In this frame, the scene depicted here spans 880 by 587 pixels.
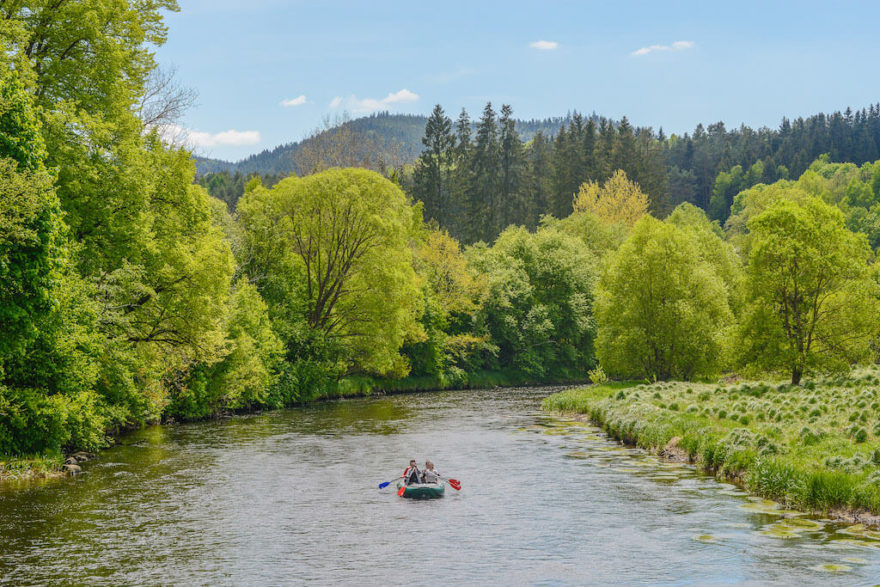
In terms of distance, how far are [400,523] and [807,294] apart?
1192 inches

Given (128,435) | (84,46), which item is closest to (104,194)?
(84,46)

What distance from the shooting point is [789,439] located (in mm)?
28922

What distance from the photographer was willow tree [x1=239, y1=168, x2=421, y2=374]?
211 ft

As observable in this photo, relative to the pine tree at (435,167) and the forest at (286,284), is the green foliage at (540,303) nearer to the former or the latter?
the forest at (286,284)

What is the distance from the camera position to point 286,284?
63.0 metres

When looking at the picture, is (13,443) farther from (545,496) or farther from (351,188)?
(351,188)

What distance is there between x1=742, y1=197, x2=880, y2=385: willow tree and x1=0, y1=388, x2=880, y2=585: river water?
12578mm

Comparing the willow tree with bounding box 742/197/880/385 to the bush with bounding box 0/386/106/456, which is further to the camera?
the willow tree with bounding box 742/197/880/385

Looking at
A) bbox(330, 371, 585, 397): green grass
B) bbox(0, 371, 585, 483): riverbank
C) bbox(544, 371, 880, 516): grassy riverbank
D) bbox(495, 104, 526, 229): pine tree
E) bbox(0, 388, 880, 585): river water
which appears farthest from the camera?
bbox(495, 104, 526, 229): pine tree

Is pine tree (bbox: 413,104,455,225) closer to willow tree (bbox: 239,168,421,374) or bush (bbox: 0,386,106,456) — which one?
willow tree (bbox: 239,168,421,374)

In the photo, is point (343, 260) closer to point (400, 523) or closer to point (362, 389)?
point (362, 389)

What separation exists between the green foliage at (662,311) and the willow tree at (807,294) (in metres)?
8.82

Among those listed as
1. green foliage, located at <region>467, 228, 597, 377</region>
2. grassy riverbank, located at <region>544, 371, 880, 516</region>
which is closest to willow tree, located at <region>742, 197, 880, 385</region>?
grassy riverbank, located at <region>544, 371, 880, 516</region>

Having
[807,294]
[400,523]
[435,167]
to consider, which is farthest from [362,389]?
[435,167]
